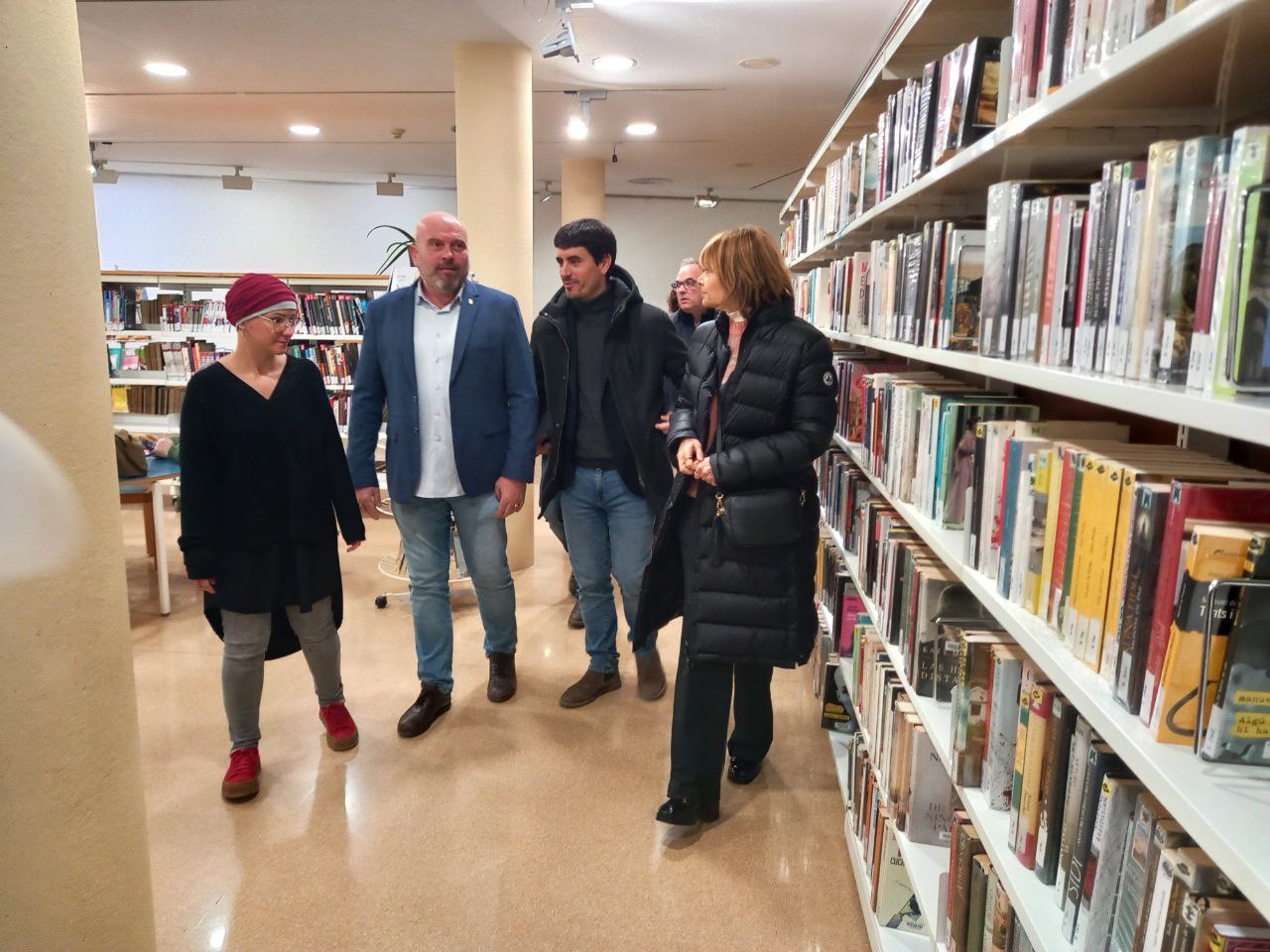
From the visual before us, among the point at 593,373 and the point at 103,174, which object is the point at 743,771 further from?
the point at 103,174

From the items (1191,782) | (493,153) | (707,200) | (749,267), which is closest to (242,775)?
(749,267)

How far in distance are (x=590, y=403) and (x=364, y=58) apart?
2.82 meters

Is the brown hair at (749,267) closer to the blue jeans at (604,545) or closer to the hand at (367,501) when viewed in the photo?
the blue jeans at (604,545)

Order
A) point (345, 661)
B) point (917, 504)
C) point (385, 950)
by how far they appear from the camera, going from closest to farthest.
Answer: point (917, 504) < point (385, 950) < point (345, 661)

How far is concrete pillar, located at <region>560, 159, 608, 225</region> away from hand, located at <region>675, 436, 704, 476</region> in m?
5.75

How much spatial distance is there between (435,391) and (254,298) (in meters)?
0.60

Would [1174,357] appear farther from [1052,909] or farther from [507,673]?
[507,673]

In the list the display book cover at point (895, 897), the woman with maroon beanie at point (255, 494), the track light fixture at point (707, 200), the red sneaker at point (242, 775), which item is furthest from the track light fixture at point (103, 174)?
the display book cover at point (895, 897)

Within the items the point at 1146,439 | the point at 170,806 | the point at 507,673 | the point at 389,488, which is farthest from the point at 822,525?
the point at 170,806

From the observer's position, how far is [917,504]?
1662 mm

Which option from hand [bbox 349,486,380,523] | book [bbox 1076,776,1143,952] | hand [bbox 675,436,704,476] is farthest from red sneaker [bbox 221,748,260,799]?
book [bbox 1076,776,1143,952]

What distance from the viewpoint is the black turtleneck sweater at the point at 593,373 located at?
2801mm

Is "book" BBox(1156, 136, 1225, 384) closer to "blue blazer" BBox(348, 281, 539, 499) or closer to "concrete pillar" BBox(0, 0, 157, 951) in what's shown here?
"concrete pillar" BBox(0, 0, 157, 951)

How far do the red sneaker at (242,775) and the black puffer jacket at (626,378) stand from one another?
1233 mm
